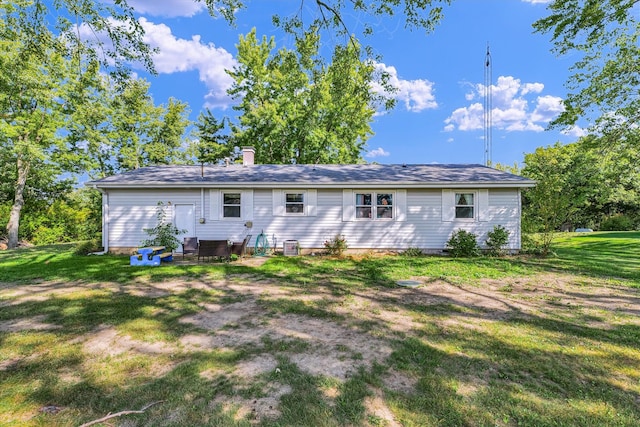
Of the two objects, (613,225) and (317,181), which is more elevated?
(317,181)

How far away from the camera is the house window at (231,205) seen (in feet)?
36.5

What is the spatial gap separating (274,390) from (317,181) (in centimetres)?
874

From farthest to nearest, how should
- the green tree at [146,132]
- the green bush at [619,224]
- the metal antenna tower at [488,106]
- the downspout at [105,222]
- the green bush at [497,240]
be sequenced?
the green bush at [619,224], the green tree at [146,132], the metal antenna tower at [488,106], the downspout at [105,222], the green bush at [497,240]

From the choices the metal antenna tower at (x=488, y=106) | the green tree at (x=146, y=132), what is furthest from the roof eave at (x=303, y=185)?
the green tree at (x=146, y=132)

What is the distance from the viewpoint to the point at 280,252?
10922mm

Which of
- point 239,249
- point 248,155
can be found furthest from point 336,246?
point 248,155

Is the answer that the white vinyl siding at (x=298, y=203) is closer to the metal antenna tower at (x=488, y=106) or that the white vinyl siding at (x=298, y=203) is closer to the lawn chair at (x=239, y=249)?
the lawn chair at (x=239, y=249)

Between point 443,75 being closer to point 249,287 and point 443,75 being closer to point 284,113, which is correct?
point 284,113

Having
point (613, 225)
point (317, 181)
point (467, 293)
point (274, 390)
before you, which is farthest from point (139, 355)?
point (613, 225)

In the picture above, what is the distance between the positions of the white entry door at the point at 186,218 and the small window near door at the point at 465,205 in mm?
10171

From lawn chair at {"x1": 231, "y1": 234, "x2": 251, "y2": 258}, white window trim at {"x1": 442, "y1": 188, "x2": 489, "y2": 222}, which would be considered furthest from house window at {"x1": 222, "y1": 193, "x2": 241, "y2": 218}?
white window trim at {"x1": 442, "y1": 188, "x2": 489, "y2": 222}

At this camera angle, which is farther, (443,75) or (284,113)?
(284,113)

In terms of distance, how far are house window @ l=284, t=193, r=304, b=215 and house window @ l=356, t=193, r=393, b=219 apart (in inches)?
86.4

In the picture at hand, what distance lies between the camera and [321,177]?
11.5 meters
